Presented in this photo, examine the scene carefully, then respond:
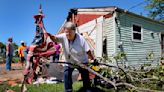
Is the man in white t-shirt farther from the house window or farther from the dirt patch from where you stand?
the house window

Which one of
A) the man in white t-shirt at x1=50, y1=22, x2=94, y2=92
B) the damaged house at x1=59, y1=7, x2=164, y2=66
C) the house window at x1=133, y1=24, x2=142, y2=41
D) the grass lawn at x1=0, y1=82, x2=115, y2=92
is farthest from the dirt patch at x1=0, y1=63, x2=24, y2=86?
the house window at x1=133, y1=24, x2=142, y2=41

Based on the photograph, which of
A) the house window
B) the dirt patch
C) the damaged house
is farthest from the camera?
the house window

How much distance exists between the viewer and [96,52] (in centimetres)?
1306

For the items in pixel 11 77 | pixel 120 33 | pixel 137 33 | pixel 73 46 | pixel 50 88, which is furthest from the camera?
pixel 137 33

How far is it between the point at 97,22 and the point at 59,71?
213 inches

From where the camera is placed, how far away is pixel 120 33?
51.6 feet

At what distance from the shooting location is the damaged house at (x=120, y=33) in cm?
1390

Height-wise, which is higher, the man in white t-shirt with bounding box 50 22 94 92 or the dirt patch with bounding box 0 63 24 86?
the man in white t-shirt with bounding box 50 22 94 92

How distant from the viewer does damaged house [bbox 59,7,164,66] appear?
13.9m

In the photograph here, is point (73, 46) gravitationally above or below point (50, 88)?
above

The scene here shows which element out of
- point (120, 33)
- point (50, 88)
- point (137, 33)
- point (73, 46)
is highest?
point (137, 33)

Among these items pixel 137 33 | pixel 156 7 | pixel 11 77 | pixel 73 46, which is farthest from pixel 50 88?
pixel 156 7

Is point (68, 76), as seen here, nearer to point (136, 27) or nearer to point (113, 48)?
→ point (113, 48)

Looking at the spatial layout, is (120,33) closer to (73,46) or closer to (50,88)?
(50,88)
